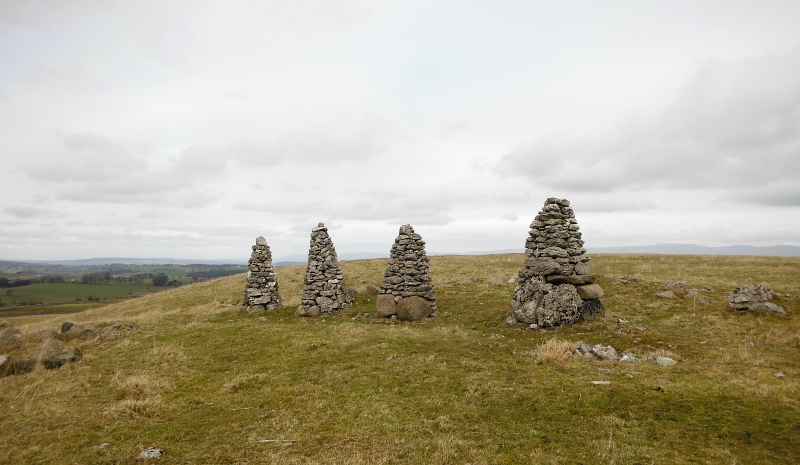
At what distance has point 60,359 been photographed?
57.7 feet

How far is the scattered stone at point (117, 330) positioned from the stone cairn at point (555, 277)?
78.2ft

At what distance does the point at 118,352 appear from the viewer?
64.6ft

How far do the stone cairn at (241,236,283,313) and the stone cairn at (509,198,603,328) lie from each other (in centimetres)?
1891

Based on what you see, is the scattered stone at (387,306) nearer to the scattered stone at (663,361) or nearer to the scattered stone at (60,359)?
the scattered stone at (663,361)

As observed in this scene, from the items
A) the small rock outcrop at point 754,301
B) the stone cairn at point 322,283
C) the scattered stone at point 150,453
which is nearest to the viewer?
the scattered stone at point 150,453

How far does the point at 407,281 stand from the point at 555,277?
31.0ft

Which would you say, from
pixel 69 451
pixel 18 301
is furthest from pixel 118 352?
pixel 18 301

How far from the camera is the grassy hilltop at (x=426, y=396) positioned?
29.7 feet

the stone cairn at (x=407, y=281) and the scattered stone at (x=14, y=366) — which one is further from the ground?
the stone cairn at (x=407, y=281)

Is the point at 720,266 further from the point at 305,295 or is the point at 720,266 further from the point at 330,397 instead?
the point at 330,397

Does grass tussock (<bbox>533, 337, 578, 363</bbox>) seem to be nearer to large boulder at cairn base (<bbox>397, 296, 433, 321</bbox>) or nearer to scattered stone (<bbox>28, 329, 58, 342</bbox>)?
large boulder at cairn base (<bbox>397, 296, 433, 321</bbox>)

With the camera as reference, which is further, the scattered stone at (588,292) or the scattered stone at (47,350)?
the scattered stone at (588,292)

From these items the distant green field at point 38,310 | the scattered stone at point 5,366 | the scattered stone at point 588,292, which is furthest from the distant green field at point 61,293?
the scattered stone at point 588,292

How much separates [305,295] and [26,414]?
1721cm
